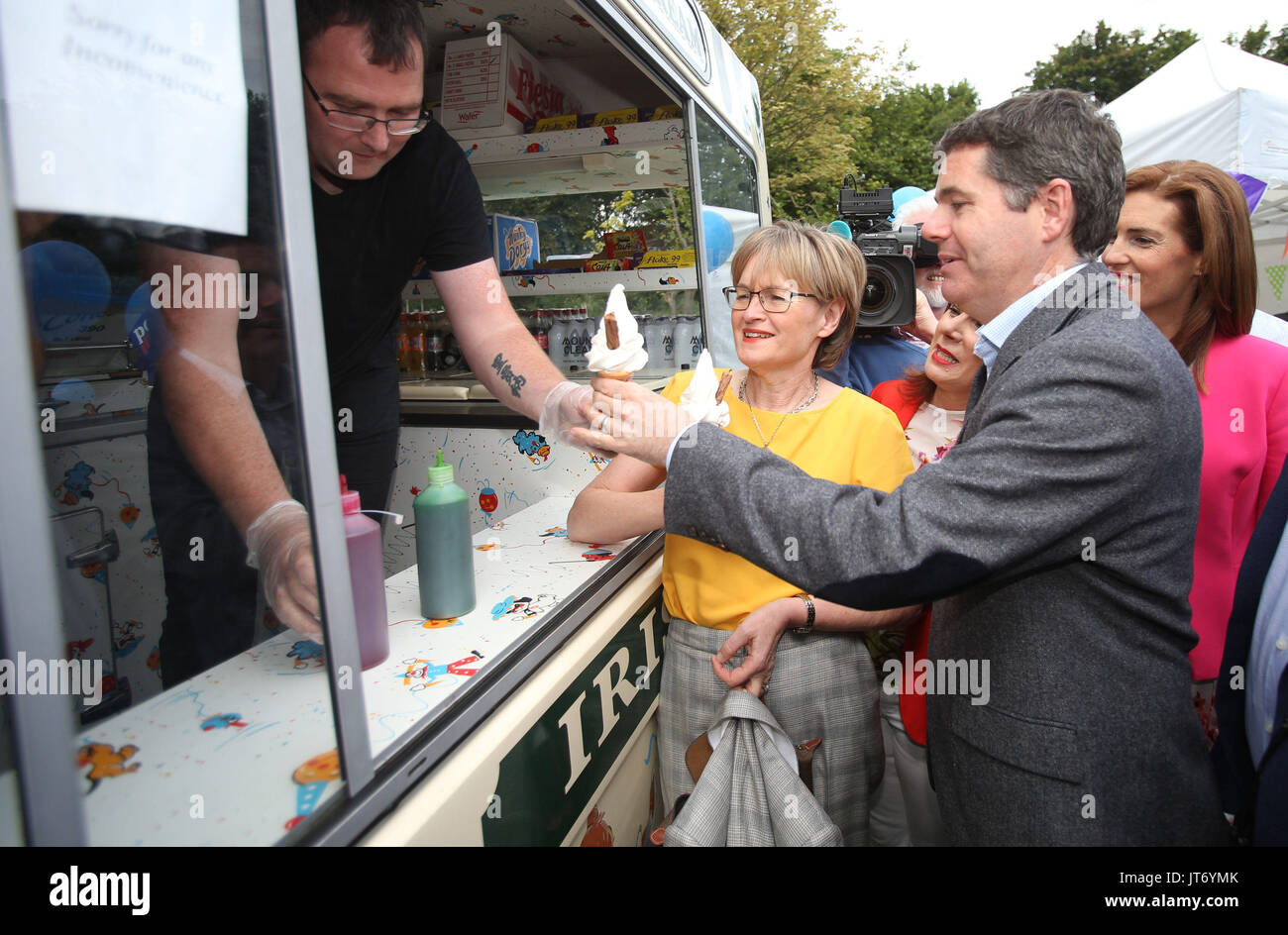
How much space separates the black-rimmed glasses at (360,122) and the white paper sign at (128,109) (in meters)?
0.81

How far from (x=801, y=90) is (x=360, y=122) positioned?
17.0 meters

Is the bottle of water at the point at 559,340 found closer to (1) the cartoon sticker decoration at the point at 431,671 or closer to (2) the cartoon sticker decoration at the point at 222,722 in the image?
(1) the cartoon sticker decoration at the point at 431,671

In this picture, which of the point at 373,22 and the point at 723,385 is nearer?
the point at 373,22

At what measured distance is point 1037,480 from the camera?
1052 mm

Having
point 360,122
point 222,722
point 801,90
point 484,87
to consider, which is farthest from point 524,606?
point 801,90

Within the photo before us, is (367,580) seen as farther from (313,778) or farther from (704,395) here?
(704,395)

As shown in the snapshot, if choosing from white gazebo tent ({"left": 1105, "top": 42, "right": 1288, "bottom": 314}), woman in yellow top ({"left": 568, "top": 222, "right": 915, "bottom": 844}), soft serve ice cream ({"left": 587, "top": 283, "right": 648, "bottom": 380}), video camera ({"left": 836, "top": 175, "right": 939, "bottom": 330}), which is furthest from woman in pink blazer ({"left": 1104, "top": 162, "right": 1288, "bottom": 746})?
white gazebo tent ({"left": 1105, "top": 42, "right": 1288, "bottom": 314})

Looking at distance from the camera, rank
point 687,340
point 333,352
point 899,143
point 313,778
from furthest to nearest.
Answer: point 899,143, point 687,340, point 333,352, point 313,778

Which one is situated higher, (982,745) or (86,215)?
(86,215)

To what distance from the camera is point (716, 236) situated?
3.31m

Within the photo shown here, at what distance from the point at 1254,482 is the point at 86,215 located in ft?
8.12

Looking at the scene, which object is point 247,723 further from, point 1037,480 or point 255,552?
point 1037,480
